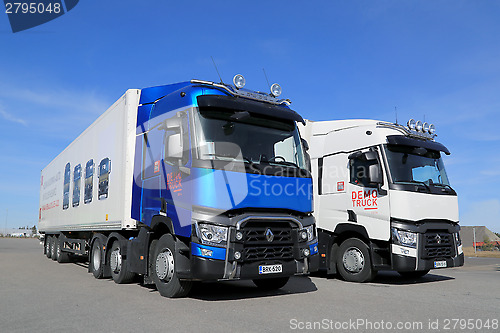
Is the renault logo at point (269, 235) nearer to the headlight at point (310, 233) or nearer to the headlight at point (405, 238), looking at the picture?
the headlight at point (310, 233)

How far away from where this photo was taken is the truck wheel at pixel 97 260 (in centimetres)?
992

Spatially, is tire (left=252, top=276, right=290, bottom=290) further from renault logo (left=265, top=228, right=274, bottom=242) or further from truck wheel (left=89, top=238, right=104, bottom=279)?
truck wheel (left=89, top=238, right=104, bottom=279)

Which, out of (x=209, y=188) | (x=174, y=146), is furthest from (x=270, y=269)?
(x=174, y=146)

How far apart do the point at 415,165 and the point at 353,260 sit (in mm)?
2525

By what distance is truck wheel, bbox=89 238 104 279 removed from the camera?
9922 mm

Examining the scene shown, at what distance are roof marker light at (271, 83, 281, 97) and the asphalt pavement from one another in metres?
3.58

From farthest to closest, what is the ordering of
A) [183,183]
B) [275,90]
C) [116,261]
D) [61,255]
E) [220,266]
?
[61,255] < [116,261] < [275,90] < [183,183] < [220,266]

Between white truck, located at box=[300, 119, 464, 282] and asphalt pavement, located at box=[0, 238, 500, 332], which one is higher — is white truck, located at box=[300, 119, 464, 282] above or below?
above

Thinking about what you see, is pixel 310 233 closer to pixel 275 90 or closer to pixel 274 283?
pixel 274 283

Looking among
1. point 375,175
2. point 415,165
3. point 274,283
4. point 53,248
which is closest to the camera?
point 274,283

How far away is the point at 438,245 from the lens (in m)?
9.09

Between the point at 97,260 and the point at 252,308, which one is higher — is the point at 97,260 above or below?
above

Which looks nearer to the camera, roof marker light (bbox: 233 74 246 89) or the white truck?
roof marker light (bbox: 233 74 246 89)

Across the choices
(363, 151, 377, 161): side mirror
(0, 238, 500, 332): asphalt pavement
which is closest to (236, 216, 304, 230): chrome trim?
(0, 238, 500, 332): asphalt pavement
